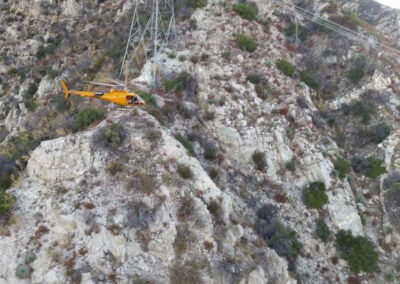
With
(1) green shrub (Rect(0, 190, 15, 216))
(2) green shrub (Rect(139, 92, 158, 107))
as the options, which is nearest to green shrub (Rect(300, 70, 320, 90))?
(2) green shrub (Rect(139, 92, 158, 107))

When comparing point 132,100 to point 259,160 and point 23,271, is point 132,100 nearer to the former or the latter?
point 259,160

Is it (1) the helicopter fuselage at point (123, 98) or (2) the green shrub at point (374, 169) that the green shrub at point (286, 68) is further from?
(1) the helicopter fuselage at point (123, 98)

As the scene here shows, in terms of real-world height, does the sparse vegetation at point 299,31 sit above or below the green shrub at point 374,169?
above

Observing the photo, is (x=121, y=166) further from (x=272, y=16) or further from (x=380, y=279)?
(x=272, y=16)

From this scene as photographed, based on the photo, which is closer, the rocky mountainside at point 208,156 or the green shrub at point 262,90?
the rocky mountainside at point 208,156

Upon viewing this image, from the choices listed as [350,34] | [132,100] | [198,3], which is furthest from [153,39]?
[350,34]

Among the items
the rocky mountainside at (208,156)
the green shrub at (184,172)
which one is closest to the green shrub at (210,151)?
the rocky mountainside at (208,156)

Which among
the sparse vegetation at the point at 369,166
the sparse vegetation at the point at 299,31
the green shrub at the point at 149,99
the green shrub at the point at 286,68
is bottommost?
the sparse vegetation at the point at 369,166
